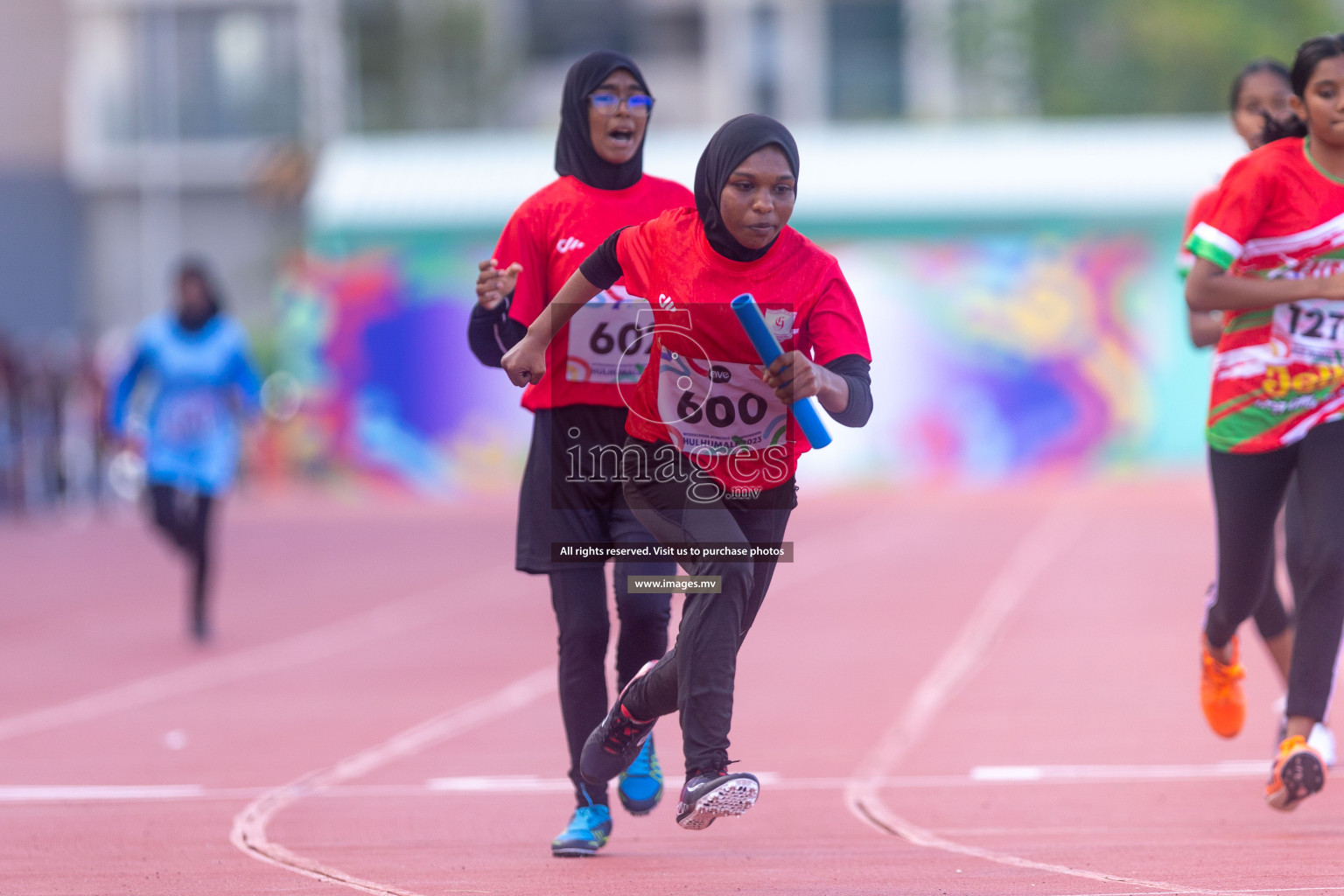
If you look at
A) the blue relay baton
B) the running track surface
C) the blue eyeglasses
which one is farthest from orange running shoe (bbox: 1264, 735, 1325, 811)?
the blue eyeglasses

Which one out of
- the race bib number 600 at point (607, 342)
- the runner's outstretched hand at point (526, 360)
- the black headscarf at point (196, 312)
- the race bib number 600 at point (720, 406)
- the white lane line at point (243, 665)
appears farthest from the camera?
the black headscarf at point (196, 312)

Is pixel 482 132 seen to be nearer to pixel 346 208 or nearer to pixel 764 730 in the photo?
pixel 346 208

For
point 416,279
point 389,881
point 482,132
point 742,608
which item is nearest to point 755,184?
point 742,608

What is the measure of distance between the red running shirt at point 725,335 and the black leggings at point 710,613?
0.27ft

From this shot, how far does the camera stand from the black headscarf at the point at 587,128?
5824 millimetres

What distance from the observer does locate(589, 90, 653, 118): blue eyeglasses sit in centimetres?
580

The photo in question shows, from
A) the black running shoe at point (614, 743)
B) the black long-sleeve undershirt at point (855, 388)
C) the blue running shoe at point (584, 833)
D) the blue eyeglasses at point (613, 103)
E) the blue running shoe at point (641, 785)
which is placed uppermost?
the blue eyeglasses at point (613, 103)

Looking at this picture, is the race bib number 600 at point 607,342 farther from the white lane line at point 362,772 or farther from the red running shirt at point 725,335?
the white lane line at point 362,772

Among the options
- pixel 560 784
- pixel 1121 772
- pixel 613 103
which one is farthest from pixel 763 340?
pixel 1121 772

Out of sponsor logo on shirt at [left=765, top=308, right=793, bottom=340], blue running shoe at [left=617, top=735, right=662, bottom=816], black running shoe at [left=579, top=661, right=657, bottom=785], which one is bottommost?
blue running shoe at [left=617, top=735, right=662, bottom=816]

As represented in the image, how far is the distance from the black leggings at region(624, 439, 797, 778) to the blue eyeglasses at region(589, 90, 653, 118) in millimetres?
1183

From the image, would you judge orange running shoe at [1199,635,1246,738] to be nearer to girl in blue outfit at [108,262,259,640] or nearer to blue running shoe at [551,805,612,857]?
blue running shoe at [551,805,612,857]

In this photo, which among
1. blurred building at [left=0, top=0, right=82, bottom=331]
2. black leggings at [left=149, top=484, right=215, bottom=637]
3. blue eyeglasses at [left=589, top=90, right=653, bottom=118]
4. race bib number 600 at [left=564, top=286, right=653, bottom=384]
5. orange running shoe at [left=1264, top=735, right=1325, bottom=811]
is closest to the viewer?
orange running shoe at [left=1264, top=735, right=1325, bottom=811]

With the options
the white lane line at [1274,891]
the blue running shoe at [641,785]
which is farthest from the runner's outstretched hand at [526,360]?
the white lane line at [1274,891]
